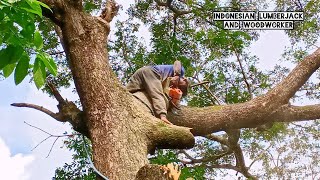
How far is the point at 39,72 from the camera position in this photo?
62.5 inches

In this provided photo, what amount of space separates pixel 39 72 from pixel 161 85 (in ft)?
8.73

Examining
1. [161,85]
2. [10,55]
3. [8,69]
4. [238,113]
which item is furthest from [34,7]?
[238,113]

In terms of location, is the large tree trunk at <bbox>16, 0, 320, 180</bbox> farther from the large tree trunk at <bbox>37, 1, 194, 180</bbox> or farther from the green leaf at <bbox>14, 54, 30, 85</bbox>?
the green leaf at <bbox>14, 54, 30, 85</bbox>

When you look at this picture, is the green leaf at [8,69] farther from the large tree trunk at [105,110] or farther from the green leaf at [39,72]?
the large tree trunk at [105,110]

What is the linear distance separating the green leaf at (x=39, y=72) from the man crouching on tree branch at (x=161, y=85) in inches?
92.8

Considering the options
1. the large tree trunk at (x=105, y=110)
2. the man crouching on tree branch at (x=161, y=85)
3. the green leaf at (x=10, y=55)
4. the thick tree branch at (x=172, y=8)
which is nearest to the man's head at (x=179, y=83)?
the man crouching on tree branch at (x=161, y=85)

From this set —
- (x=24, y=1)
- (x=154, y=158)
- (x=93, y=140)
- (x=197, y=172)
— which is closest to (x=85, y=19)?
(x=93, y=140)

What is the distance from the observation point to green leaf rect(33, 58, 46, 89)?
1.56m

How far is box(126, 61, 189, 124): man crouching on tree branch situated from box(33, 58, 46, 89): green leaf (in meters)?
2.36

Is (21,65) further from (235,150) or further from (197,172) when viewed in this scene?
(235,150)

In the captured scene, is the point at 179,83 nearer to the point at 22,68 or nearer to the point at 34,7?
the point at 22,68

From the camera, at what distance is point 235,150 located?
6.67 m

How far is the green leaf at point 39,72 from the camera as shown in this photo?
5.12 feet

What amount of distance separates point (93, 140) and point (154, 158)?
2317mm
